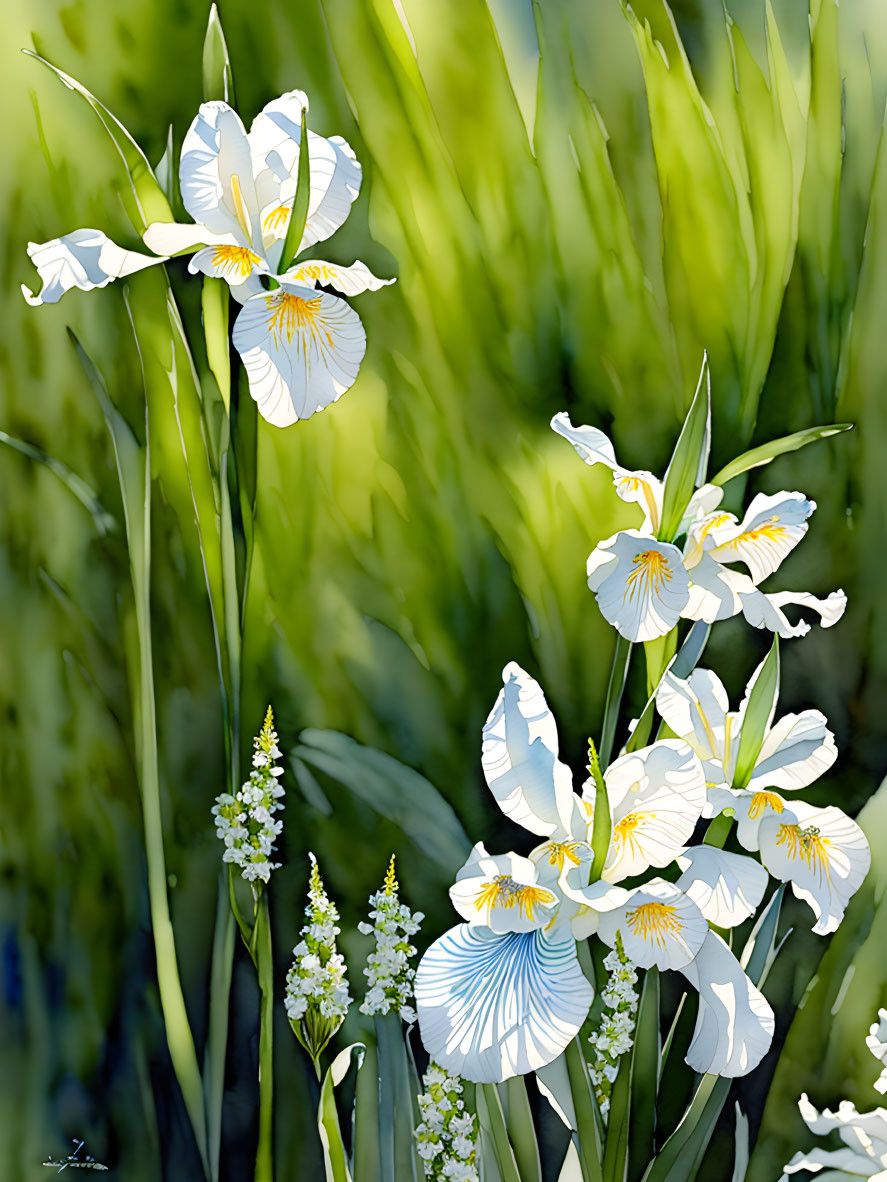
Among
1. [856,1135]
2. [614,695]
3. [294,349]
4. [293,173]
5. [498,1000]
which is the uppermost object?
[293,173]

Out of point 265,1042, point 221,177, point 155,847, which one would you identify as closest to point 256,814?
point 155,847

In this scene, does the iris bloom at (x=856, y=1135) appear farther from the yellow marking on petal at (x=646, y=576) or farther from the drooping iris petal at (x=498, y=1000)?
the yellow marking on petal at (x=646, y=576)

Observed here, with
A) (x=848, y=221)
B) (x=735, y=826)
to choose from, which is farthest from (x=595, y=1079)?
(x=848, y=221)

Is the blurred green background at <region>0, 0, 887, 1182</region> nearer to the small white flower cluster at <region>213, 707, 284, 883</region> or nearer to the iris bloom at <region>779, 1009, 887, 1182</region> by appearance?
the small white flower cluster at <region>213, 707, 284, 883</region>

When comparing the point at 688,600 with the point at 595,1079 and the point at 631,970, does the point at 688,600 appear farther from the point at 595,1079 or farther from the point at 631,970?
the point at 595,1079

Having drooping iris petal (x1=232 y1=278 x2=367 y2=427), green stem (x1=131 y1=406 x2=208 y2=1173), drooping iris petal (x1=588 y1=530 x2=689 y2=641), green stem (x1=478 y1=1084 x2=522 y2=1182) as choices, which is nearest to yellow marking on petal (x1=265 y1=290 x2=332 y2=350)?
drooping iris petal (x1=232 y1=278 x2=367 y2=427)

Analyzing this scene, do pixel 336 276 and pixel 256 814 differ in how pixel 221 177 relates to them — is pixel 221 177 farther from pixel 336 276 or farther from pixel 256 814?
pixel 256 814
